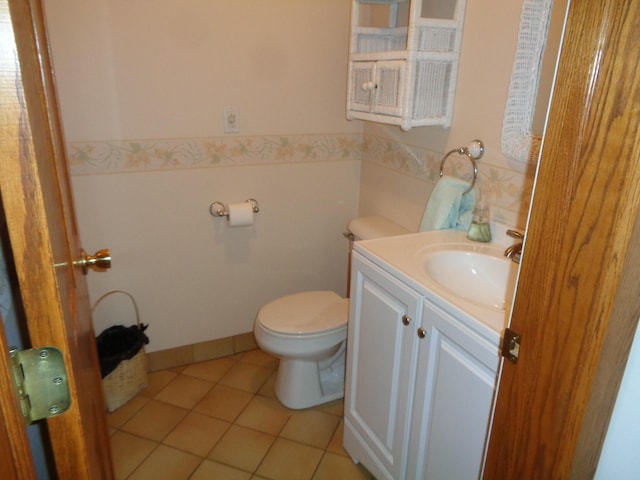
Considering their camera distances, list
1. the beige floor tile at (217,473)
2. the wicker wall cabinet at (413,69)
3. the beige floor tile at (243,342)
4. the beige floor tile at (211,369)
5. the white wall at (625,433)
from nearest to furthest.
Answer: the white wall at (625,433) < the wicker wall cabinet at (413,69) < the beige floor tile at (217,473) < the beige floor tile at (211,369) < the beige floor tile at (243,342)

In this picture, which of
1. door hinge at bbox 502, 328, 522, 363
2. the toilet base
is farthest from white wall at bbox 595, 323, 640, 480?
the toilet base

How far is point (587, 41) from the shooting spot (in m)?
0.57

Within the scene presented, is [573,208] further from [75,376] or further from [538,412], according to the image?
[75,376]

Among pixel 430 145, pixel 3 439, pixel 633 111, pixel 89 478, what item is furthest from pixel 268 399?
pixel 633 111

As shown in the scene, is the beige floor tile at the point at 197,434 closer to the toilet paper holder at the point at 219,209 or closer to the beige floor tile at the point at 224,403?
the beige floor tile at the point at 224,403

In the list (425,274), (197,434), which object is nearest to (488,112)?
(425,274)

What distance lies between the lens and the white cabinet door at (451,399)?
1.07m

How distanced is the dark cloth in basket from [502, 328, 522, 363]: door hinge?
5.67ft

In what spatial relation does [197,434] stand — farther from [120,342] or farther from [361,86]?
[361,86]

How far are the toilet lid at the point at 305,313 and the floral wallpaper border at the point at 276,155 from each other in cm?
67

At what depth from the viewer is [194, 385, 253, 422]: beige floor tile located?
2.02 meters

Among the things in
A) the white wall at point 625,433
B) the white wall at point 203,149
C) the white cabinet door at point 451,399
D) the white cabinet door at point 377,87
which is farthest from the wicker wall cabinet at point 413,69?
the white wall at point 625,433

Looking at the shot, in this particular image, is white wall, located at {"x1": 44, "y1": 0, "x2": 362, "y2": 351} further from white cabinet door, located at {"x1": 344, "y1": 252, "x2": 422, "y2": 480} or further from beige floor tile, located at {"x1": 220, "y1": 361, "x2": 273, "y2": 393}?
white cabinet door, located at {"x1": 344, "y1": 252, "x2": 422, "y2": 480}

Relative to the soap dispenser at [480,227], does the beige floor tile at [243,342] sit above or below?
below
